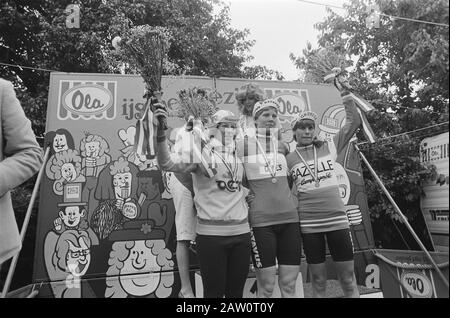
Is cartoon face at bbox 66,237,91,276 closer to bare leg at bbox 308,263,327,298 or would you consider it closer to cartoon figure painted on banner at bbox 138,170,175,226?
cartoon figure painted on banner at bbox 138,170,175,226

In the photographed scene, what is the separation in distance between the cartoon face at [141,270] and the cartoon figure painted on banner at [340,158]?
2.14m

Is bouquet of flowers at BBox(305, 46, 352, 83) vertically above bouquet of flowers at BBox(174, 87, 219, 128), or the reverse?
bouquet of flowers at BBox(305, 46, 352, 83)

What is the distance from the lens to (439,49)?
1.40 metres

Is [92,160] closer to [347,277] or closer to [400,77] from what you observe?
[347,277]

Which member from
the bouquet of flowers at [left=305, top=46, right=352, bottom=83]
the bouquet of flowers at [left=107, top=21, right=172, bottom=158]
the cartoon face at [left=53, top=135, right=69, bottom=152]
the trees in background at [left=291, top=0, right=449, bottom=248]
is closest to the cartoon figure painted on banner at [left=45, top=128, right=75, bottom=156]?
the cartoon face at [left=53, top=135, right=69, bottom=152]

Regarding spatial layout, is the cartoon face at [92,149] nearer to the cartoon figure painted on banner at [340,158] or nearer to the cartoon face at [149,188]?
the cartoon face at [149,188]

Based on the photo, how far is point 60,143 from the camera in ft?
11.7

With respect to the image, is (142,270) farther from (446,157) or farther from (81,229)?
(446,157)

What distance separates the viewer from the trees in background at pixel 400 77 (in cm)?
147

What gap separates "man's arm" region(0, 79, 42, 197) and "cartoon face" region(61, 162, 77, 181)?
1946 mm

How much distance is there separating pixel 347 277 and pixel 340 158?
6.85 ft

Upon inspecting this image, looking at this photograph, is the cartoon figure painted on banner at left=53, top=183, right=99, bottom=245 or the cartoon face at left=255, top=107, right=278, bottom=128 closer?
the cartoon face at left=255, top=107, right=278, bottom=128

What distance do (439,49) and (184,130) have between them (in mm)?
1285

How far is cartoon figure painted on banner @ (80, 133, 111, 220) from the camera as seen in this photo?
3.48 m
